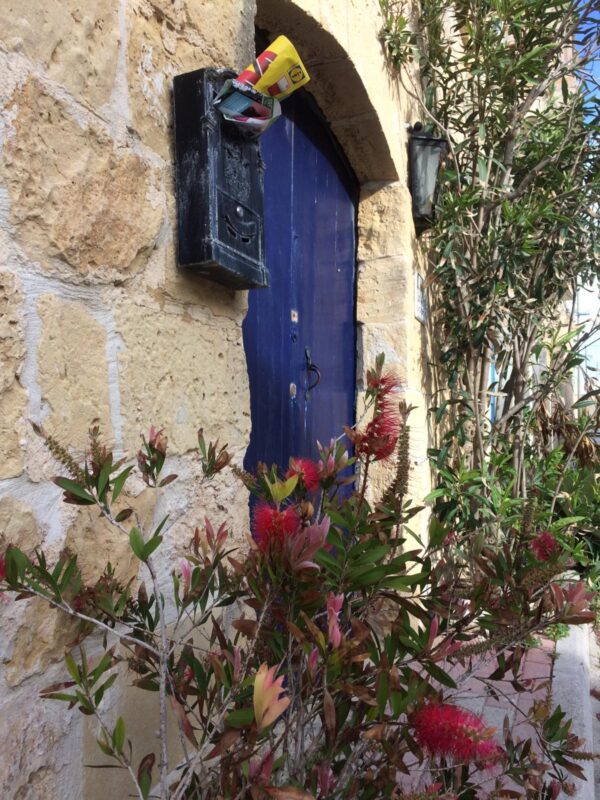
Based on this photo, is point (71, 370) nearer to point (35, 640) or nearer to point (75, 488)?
point (75, 488)

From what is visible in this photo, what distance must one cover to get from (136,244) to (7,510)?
58cm

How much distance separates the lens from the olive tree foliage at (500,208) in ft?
11.2

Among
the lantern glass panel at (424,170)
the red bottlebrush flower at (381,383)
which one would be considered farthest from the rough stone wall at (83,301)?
the lantern glass panel at (424,170)

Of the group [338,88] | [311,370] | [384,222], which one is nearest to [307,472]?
[311,370]

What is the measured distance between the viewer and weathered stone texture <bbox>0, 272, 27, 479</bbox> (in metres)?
1.04

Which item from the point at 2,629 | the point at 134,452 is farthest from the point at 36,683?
the point at 134,452

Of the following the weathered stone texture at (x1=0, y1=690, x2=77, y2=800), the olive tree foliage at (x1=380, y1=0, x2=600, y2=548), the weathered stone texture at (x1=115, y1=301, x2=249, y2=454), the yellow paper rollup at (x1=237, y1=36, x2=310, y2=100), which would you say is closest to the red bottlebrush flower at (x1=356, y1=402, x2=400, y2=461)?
the weathered stone texture at (x1=115, y1=301, x2=249, y2=454)

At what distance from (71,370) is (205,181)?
535 millimetres

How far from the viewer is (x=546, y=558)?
125cm

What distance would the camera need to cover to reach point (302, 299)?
2.82 meters

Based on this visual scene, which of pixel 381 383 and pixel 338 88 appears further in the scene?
pixel 338 88

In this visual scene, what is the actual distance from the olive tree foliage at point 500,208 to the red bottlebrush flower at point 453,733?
7.83ft

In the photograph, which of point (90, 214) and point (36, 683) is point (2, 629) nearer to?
point (36, 683)

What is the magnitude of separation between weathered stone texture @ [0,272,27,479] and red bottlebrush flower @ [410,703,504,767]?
2.36 feet
